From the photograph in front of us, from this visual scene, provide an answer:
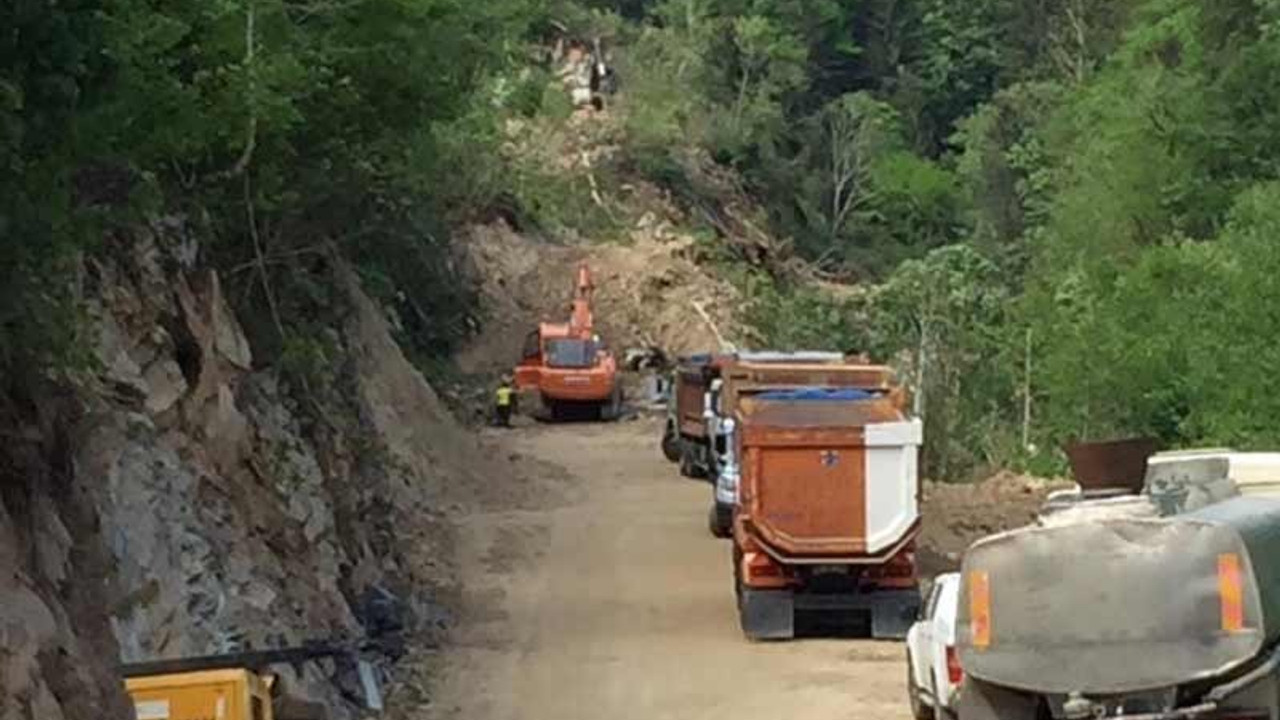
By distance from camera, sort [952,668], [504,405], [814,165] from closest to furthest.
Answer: [952,668] < [504,405] < [814,165]

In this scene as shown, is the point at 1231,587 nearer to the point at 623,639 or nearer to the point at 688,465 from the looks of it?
the point at 623,639

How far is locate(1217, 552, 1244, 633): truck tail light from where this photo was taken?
12680 millimetres

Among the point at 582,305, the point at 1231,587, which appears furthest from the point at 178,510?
the point at 582,305

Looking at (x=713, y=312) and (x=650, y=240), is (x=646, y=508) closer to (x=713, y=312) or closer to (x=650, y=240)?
(x=713, y=312)

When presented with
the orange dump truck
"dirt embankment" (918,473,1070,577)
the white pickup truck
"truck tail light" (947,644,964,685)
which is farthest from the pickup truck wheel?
"dirt embankment" (918,473,1070,577)

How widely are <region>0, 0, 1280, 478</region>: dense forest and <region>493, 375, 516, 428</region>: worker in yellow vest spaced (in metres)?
3.08

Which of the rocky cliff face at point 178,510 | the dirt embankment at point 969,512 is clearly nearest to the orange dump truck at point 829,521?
the rocky cliff face at point 178,510

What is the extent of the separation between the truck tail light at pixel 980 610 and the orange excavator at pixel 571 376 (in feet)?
150

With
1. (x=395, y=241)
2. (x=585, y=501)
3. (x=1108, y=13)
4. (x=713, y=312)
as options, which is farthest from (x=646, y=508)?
(x=1108, y=13)

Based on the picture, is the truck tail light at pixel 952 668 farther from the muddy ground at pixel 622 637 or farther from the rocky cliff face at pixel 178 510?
the rocky cliff face at pixel 178 510

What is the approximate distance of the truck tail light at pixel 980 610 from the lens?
527 inches

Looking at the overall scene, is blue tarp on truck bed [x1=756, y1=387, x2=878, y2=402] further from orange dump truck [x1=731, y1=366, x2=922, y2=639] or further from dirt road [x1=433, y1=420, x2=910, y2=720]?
dirt road [x1=433, y1=420, x2=910, y2=720]

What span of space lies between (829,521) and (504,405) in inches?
1290

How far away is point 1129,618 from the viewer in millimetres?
13016
